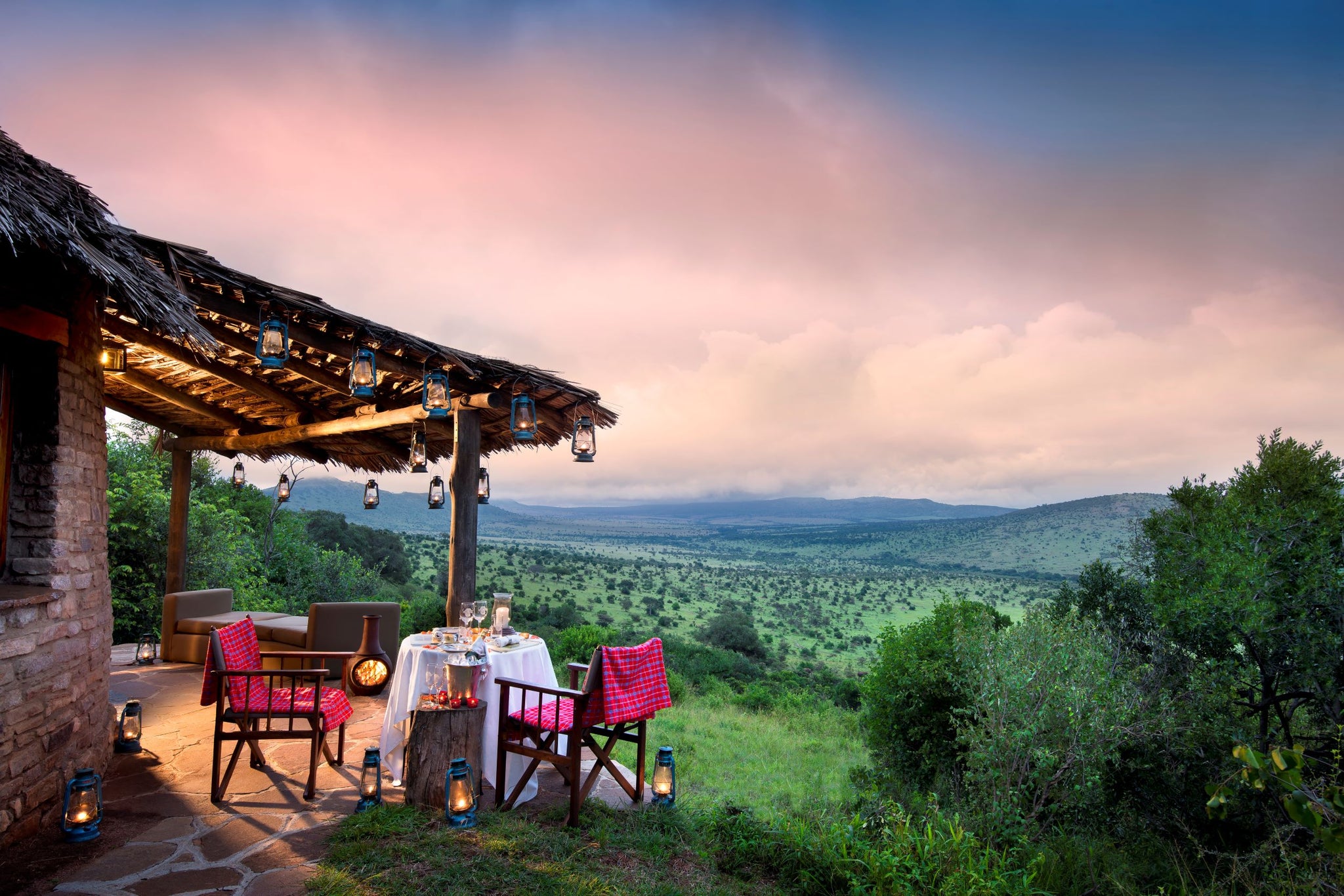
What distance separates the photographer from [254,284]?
4656 millimetres

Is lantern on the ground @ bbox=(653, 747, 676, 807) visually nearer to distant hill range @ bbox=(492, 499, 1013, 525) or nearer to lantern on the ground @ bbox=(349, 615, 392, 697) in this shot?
lantern on the ground @ bbox=(349, 615, 392, 697)

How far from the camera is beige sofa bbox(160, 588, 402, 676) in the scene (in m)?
7.17

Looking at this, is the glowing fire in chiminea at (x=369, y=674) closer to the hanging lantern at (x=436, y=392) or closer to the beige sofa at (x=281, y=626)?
the beige sofa at (x=281, y=626)

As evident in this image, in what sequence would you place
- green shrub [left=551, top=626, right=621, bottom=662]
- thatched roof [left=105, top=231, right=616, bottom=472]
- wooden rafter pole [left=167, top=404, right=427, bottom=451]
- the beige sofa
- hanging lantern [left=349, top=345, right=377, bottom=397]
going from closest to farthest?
thatched roof [left=105, top=231, right=616, bottom=472]
hanging lantern [left=349, top=345, right=377, bottom=397]
wooden rafter pole [left=167, top=404, right=427, bottom=451]
the beige sofa
green shrub [left=551, top=626, right=621, bottom=662]

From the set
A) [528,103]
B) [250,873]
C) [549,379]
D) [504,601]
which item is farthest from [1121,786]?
[528,103]

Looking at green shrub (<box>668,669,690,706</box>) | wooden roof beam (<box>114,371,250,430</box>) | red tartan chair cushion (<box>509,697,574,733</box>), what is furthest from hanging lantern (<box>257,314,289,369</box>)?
green shrub (<box>668,669,690,706</box>)

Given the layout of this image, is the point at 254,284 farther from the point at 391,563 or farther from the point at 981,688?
the point at 391,563

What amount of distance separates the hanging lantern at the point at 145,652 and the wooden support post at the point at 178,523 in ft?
1.67

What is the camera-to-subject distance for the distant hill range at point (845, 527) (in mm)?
34219

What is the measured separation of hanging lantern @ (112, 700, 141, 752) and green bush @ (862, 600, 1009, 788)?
6976 millimetres

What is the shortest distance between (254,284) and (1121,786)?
26.4 feet

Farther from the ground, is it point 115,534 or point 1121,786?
point 115,534

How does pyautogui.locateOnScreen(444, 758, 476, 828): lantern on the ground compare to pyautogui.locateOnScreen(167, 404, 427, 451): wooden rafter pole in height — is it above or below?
below

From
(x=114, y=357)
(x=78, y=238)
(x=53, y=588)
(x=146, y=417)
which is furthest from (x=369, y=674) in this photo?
(x=146, y=417)
